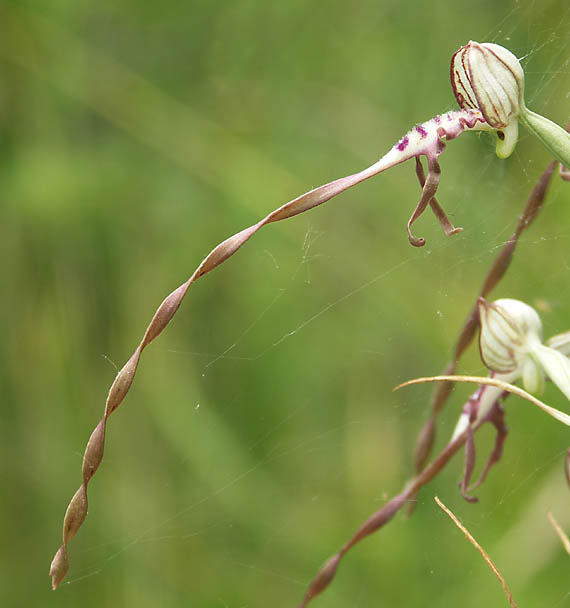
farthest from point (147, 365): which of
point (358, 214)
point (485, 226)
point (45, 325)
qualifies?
point (485, 226)

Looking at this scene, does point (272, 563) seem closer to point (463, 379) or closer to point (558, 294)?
point (558, 294)

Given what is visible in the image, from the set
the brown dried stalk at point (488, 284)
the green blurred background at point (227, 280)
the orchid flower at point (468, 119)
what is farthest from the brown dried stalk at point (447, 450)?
the green blurred background at point (227, 280)

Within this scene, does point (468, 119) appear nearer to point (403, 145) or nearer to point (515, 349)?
point (403, 145)

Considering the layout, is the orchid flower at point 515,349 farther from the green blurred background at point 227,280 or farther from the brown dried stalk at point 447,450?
the green blurred background at point 227,280

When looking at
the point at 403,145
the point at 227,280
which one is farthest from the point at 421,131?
the point at 227,280

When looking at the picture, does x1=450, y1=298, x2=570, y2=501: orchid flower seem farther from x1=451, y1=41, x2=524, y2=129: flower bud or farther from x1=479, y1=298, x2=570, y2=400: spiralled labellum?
x1=451, y1=41, x2=524, y2=129: flower bud
